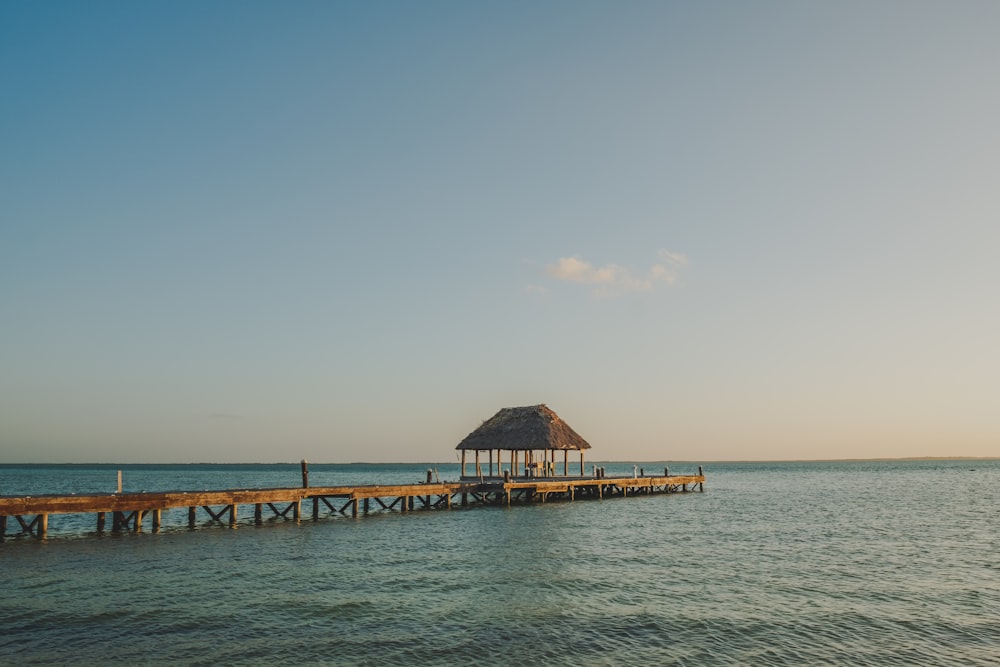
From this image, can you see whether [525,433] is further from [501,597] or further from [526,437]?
[501,597]

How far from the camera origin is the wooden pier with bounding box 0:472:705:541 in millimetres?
27688

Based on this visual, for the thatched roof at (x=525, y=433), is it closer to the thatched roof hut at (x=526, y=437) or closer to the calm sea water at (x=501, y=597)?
the thatched roof hut at (x=526, y=437)

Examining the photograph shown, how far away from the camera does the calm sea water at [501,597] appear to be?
13.8 metres

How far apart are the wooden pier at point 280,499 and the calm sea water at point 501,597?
4.05ft

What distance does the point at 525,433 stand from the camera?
50.7 m

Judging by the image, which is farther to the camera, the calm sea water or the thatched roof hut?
the thatched roof hut

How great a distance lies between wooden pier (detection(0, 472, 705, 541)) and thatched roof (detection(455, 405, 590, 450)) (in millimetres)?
2502

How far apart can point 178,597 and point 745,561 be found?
1755cm

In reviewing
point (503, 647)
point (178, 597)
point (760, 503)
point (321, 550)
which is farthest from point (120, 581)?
point (760, 503)

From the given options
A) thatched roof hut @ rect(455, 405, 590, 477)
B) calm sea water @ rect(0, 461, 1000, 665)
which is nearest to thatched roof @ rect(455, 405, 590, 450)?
thatched roof hut @ rect(455, 405, 590, 477)

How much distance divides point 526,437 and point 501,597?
1258 inches

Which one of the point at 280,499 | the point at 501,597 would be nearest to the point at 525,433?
the point at 280,499

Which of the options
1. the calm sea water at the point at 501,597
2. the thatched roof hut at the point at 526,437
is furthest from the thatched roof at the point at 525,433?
the calm sea water at the point at 501,597

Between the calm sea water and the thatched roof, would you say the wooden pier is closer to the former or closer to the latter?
the calm sea water
